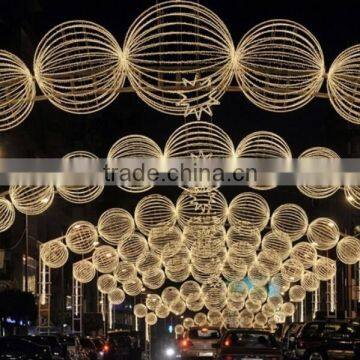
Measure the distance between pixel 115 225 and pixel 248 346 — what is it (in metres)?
15.9

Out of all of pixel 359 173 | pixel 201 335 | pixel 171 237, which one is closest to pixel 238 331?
pixel 201 335

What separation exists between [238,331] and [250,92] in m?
13.4

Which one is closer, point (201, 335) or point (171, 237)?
point (201, 335)

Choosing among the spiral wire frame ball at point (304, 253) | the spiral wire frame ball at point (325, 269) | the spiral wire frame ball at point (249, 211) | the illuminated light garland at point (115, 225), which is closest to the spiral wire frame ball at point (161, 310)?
the spiral wire frame ball at point (325, 269)

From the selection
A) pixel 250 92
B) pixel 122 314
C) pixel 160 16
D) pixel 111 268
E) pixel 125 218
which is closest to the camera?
pixel 160 16

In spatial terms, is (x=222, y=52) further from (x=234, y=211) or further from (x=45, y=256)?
(x=45, y=256)

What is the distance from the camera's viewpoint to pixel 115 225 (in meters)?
43.6

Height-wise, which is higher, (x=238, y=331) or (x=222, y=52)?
(x=222, y=52)

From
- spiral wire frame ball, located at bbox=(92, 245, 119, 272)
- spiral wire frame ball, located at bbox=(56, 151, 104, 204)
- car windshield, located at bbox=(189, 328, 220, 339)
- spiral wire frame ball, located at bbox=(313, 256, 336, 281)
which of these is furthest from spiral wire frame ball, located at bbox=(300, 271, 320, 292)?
spiral wire frame ball, located at bbox=(56, 151, 104, 204)

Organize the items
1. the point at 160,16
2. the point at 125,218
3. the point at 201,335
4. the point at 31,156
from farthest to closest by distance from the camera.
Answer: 1. the point at 31,156
2. the point at 125,218
3. the point at 201,335
4. the point at 160,16

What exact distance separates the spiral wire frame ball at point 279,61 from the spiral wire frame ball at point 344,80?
0.35 metres

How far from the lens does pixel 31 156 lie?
70.2 meters

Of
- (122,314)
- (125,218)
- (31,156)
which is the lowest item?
(122,314)

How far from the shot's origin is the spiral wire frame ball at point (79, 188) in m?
32.0
